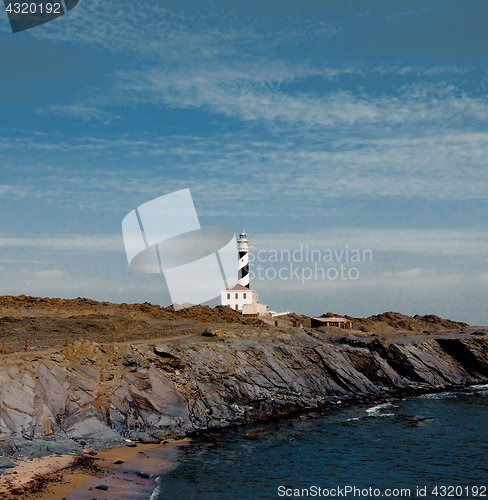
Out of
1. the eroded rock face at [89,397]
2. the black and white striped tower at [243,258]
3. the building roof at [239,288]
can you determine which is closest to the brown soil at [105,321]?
the building roof at [239,288]

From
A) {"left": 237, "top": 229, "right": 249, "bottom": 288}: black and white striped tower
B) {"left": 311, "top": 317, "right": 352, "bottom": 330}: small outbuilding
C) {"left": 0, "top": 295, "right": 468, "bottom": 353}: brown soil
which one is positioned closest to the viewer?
{"left": 0, "top": 295, "right": 468, "bottom": 353}: brown soil

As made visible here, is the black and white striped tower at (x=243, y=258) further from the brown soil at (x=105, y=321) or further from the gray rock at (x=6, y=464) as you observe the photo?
the gray rock at (x=6, y=464)

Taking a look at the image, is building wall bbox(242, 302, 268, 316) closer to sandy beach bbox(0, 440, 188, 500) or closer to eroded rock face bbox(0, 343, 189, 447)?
eroded rock face bbox(0, 343, 189, 447)

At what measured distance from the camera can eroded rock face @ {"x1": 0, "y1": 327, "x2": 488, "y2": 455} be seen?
91.9ft

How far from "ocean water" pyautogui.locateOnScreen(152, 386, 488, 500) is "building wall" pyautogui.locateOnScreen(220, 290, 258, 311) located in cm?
4751

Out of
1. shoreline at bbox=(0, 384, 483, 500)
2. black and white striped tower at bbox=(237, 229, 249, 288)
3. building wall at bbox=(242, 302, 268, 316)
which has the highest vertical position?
black and white striped tower at bbox=(237, 229, 249, 288)

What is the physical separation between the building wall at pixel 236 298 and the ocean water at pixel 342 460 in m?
47.5

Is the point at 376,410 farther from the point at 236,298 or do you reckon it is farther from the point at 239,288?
the point at 239,288

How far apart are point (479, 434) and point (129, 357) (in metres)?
25.2

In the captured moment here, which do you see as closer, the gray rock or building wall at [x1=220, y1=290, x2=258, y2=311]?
the gray rock

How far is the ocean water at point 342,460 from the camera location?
852 inches

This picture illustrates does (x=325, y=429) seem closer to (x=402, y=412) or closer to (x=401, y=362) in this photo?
(x=402, y=412)

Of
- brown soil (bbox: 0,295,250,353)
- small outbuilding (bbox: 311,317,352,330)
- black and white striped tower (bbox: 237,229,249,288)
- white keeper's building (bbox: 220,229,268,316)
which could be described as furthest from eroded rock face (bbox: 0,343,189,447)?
black and white striped tower (bbox: 237,229,249,288)

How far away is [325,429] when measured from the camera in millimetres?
32562
